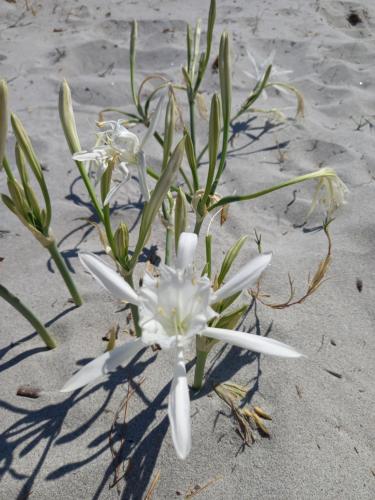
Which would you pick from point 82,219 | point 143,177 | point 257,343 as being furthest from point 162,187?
point 82,219

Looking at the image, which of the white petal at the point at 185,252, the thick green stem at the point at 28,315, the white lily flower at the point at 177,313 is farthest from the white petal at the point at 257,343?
the thick green stem at the point at 28,315

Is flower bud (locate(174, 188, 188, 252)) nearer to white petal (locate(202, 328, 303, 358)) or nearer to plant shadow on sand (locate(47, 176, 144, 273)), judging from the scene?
white petal (locate(202, 328, 303, 358))

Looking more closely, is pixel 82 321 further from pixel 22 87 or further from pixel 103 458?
pixel 22 87

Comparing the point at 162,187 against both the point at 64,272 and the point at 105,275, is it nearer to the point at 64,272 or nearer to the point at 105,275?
the point at 105,275

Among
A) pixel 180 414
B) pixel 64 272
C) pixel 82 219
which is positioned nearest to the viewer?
pixel 180 414

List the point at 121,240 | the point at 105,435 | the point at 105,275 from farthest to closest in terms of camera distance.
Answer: the point at 105,435 → the point at 121,240 → the point at 105,275

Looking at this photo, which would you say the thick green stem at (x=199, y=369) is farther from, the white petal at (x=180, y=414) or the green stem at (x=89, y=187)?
the green stem at (x=89, y=187)
